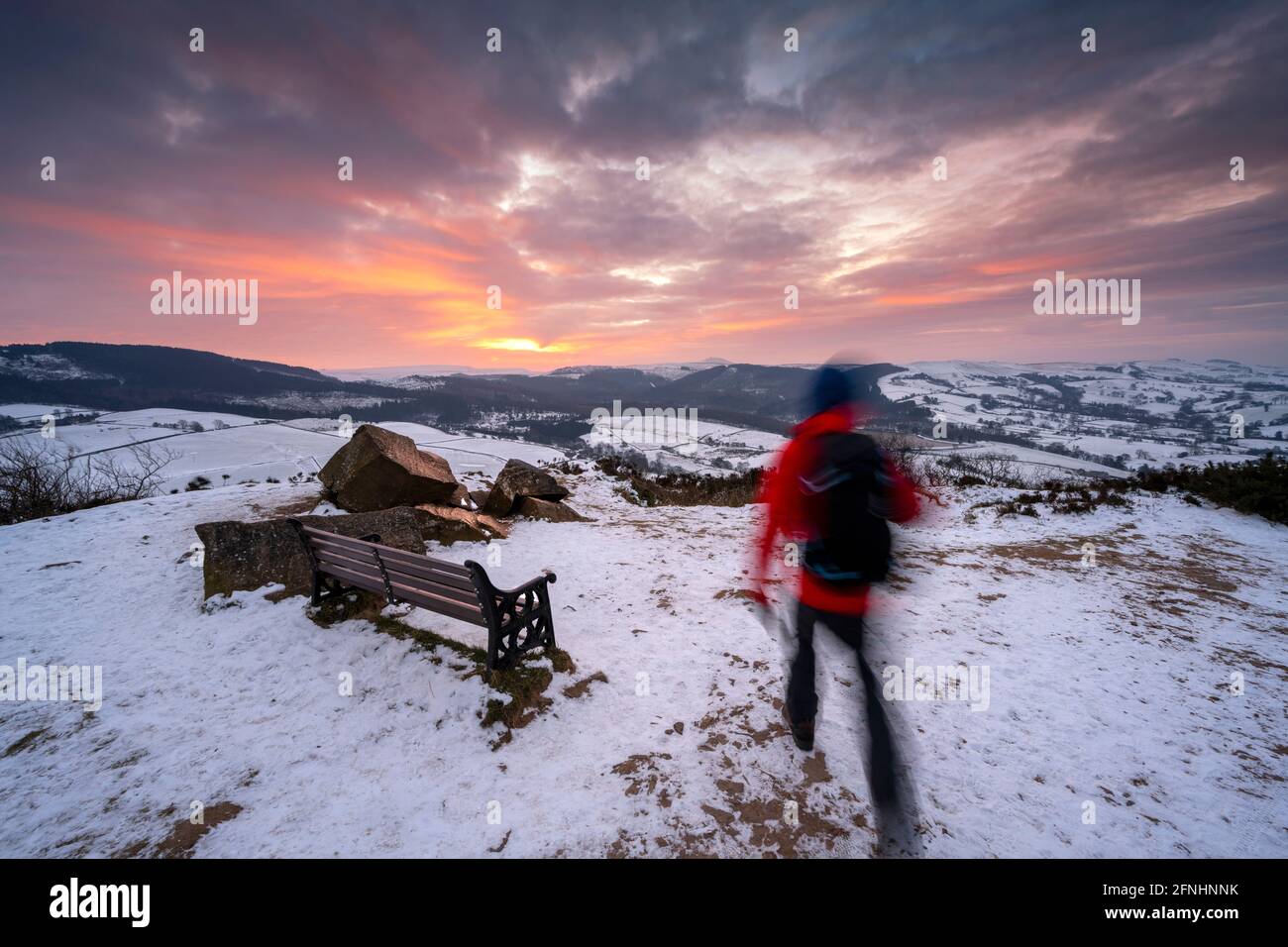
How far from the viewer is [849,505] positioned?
3047 millimetres

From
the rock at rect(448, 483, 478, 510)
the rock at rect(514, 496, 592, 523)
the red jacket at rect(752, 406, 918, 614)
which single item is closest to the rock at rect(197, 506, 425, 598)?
the rock at rect(448, 483, 478, 510)

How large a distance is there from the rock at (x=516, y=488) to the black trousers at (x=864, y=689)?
727 centimetres

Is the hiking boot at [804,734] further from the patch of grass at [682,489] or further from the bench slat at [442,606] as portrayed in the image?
the patch of grass at [682,489]

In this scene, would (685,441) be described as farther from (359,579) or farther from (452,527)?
(359,579)

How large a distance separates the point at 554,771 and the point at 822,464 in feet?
9.67

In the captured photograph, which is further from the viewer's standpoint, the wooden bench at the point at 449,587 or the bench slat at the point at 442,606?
the bench slat at the point at 442,606

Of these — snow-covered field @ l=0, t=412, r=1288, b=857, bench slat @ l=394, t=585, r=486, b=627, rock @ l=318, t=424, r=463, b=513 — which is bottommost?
snow-covered field @ l=0, t=412, r=1288, b=857

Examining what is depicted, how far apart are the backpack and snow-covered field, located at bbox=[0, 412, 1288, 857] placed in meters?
0.32

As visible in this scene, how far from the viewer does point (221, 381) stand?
14150 centimetres

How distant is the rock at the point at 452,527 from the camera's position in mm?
7621

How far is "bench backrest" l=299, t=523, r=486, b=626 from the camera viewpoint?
13.1 feet

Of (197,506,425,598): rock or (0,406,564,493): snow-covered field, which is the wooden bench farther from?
(0,406,564,493): snow-covered field

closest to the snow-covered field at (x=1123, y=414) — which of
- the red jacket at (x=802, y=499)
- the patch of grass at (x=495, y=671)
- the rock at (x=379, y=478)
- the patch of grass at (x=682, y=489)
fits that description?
the patch of grass at (x=682, y=489)

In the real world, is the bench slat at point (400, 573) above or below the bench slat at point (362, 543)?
below
